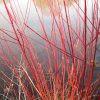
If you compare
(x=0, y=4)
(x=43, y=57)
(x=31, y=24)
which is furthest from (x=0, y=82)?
(x=0, y=4)

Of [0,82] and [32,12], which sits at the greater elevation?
[32,12]

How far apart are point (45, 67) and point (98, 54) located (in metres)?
1.01

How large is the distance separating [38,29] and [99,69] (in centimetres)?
251

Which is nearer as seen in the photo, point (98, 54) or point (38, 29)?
point (98, 54)

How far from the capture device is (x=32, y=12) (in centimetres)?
711

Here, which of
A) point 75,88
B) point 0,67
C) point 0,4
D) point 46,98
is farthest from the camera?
point 0,4

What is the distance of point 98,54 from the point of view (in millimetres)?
3752

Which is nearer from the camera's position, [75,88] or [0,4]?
[75,88]

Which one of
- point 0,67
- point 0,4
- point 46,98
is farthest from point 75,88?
point 0,4

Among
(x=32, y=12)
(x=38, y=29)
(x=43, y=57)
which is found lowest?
(x=43, y=57)

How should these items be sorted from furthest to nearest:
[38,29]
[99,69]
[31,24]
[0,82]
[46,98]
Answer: [31,24]
[38,29]
[99,69]
[0,82]
[46,98]

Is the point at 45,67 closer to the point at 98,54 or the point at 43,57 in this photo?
the point at 43,57

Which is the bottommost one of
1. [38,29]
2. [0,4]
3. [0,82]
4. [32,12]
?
[0,82]

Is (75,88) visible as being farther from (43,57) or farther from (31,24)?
(31,24)
